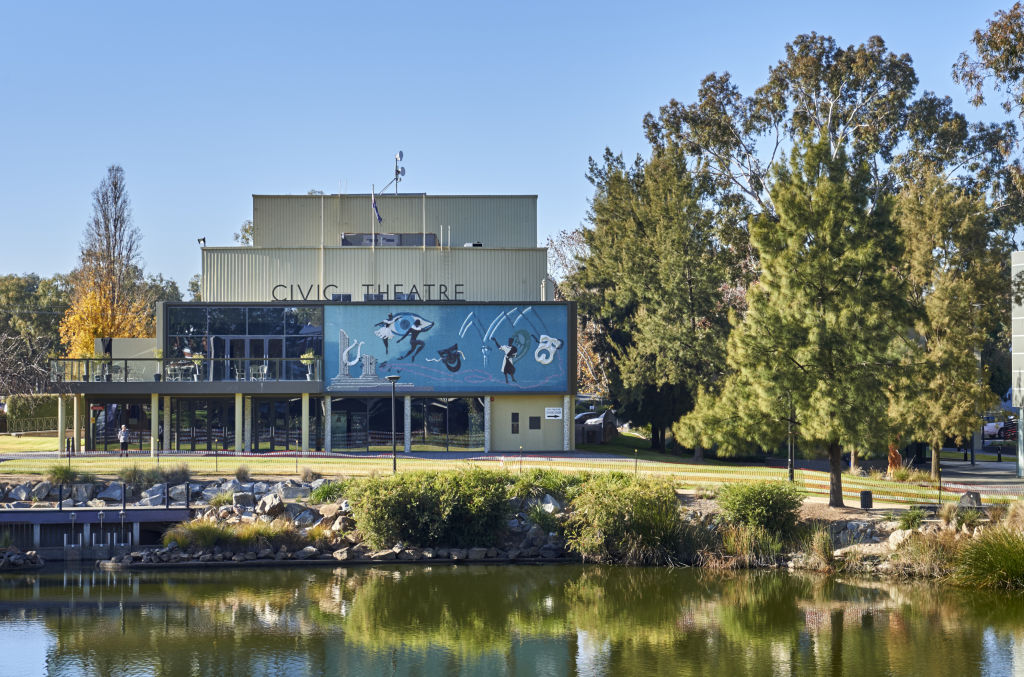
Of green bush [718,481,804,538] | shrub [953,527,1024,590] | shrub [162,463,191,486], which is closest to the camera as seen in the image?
shrub [953,527,1024,590]

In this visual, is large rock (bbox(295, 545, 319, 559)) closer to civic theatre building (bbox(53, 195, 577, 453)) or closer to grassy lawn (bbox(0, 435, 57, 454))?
civic theatre building (bbox(53, 195, 577, 453))

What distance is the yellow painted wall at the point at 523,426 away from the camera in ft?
165

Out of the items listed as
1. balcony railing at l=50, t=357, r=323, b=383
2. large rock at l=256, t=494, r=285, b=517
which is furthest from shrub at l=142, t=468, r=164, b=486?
balcony railing at l=50, t=357, r=323, b=383

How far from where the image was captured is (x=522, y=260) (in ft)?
180

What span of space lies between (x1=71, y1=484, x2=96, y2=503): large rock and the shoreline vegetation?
4605mm

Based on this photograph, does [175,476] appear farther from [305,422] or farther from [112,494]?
[305,422]

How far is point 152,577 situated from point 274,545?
3.74 meters

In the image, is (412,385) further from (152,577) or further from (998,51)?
(998,51)

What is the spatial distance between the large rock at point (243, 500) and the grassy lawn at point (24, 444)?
58.3 ft

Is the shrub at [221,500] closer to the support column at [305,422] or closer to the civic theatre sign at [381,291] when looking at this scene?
the support column at [305,422]

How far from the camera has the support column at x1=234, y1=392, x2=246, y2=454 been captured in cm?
4878

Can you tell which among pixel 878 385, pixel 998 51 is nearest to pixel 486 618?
pixel 878 385

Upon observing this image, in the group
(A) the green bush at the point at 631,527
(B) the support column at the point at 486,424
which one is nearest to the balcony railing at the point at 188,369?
(B) the support column at the point at 486,424

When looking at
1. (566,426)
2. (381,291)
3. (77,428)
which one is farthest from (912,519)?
(77,428)
